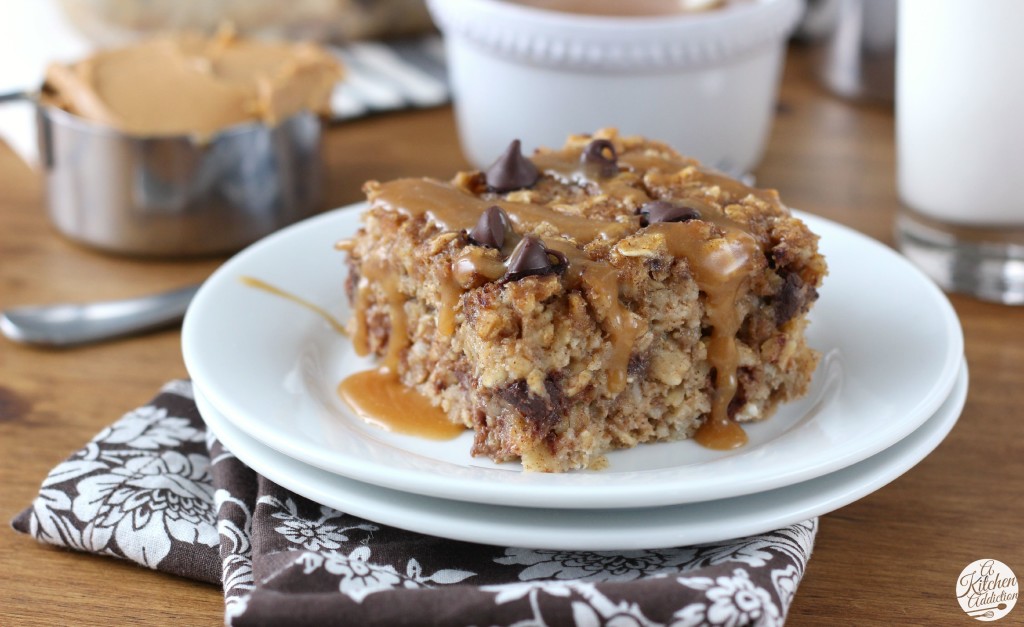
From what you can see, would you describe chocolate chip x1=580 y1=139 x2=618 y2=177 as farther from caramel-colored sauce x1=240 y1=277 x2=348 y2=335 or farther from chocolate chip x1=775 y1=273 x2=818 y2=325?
Result: caramel-colored sauce x1=240 y1=277 x2=348 y2=335

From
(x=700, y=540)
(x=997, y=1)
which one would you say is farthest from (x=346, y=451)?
(x=997, y=1)

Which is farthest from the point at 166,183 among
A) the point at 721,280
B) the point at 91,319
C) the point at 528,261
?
the point at 721,280

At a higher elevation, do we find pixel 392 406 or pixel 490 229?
pixel 490 229

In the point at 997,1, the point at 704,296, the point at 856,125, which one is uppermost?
the point at 997,1

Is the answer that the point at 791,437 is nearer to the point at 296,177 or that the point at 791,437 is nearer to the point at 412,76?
the point at 296,177

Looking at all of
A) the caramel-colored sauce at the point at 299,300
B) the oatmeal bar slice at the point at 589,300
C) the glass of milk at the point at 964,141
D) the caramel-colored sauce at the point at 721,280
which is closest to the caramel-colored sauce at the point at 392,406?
the oatmeal bar slice at the point at 589,300

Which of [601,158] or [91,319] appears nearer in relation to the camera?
[601,158]

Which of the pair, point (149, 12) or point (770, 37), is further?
point (149, 12)

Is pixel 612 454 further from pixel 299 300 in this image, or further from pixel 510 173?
pixel 299 300
